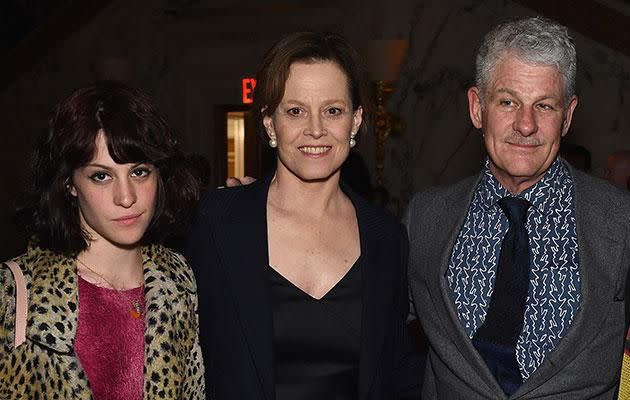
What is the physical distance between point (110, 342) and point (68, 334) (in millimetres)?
151

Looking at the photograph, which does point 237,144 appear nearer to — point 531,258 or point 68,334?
point 531,258

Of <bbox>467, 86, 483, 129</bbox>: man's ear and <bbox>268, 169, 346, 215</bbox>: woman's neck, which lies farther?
<bbox>268, 169, 346, 215</bbox>: woman's neck

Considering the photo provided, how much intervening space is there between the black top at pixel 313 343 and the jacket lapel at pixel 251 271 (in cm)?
7

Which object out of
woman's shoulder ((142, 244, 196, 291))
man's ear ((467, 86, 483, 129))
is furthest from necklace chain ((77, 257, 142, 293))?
man's ear ((467, 86, 483, 129))

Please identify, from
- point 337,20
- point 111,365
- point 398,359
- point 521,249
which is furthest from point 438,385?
point 337,20

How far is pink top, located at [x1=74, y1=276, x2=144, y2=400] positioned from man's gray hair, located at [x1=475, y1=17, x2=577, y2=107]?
4.70 feet

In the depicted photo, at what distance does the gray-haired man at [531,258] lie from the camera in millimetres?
2438

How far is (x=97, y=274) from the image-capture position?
2.42 metres

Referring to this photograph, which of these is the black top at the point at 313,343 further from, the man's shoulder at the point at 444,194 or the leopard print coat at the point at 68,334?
the man's shoulder at the point at 444,194

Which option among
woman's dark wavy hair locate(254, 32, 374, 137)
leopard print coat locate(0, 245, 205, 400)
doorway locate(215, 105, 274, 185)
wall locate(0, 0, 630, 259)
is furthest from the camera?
doorway locate(215, 105, 274, 185)

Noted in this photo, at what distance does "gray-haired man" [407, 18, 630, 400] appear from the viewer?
8.00ft

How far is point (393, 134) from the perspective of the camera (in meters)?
7.53

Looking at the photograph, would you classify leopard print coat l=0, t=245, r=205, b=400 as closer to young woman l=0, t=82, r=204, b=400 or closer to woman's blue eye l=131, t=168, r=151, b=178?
young woman l=0, t=82, r=204, b=400

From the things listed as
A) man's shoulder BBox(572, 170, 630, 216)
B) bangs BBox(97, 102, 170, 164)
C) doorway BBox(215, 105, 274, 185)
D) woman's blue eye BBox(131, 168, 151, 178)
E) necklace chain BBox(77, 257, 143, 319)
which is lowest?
doorway BBox(215, 105, 274, 185)
